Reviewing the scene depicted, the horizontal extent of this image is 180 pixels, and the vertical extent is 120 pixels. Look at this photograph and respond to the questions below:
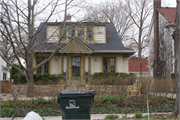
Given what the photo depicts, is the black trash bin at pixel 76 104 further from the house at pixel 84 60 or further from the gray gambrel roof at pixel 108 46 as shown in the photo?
the house at pixel 84 60

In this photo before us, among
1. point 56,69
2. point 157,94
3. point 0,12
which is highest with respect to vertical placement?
point 0,12

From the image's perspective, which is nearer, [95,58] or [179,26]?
[179,26]

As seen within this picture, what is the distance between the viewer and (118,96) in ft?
28.1

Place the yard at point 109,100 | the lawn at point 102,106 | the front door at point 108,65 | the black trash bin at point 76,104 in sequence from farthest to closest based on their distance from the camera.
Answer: the front door at point 108,65 → the yard at point 109,100 → the lawn at point 102,106 → the black trash bin at point 76,104

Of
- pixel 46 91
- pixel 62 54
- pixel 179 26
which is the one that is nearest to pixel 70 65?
pixel 62 54

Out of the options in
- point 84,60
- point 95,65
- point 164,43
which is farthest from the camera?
point 164,43

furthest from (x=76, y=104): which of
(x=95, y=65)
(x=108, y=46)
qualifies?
(x=108, y=46)

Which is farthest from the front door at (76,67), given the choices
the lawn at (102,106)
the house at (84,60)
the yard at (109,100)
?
the lawn at (102,106)

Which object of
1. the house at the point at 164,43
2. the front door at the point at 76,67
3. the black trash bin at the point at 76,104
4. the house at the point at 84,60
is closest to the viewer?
the black trash bin at the point at 76,104

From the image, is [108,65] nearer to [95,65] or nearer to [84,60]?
[95,65]

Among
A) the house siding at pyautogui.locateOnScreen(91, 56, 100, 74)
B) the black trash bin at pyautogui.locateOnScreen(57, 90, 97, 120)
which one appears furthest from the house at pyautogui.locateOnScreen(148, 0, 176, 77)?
the black trash bin at pyautogui.locateOnScreen(57, 90, 97, 120)

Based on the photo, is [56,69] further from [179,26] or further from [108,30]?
[179,26]

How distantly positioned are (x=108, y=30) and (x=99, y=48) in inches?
137

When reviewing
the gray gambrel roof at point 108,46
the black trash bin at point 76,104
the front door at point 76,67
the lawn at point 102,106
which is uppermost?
the gray gambrel roof at point 108,46
